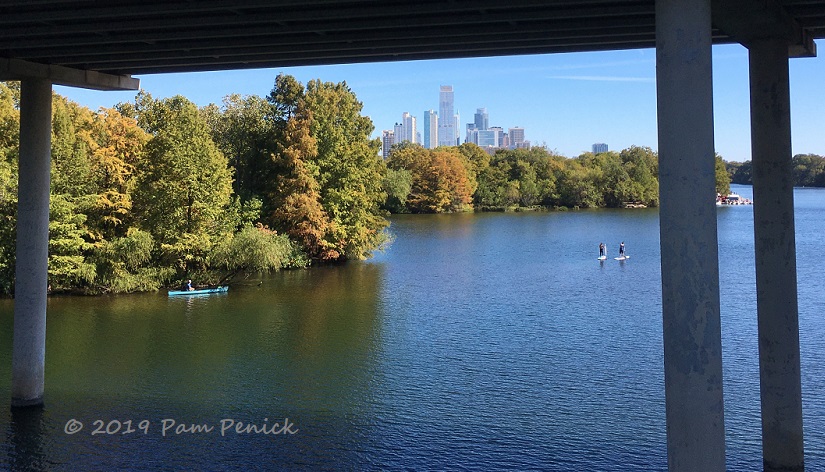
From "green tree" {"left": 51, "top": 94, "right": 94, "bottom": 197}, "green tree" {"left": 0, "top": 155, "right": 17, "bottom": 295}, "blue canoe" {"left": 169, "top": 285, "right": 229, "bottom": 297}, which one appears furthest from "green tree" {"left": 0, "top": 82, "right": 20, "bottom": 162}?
"blue canoe" {"left": 169, "top": 285, "right": 229, "bottom": 297}

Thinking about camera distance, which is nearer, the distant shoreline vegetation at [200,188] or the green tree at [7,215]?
the green tree at [7,215]

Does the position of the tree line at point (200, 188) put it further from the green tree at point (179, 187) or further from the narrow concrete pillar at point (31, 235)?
the narrow concrete pillar at point (31, 235)

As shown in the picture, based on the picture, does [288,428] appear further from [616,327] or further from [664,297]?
[616,327]

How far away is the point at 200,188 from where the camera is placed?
1371 inches

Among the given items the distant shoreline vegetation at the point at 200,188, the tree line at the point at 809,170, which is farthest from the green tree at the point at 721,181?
the distant shoreline vegetation at the point at 200,188

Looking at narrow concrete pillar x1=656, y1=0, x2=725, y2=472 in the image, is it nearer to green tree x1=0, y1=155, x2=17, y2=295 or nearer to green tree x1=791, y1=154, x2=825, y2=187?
green tree x1=0, y1=155, x2=17, y2=295

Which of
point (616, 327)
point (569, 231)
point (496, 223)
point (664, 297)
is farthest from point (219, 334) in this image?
point (496, 223)

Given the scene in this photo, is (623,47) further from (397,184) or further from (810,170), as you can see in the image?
(810,170)

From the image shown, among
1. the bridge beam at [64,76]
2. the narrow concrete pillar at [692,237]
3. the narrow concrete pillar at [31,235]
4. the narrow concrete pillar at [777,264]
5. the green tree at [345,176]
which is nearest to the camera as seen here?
the narrow concrete pillar at [692,237]

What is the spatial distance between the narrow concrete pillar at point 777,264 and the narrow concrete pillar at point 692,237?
4.67 m

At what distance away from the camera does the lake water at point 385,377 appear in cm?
1420

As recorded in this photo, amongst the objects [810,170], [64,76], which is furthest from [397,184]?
[810,170]

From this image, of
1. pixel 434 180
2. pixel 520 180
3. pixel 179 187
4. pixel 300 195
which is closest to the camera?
pixel 179 187

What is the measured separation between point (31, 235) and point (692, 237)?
1328 cm
